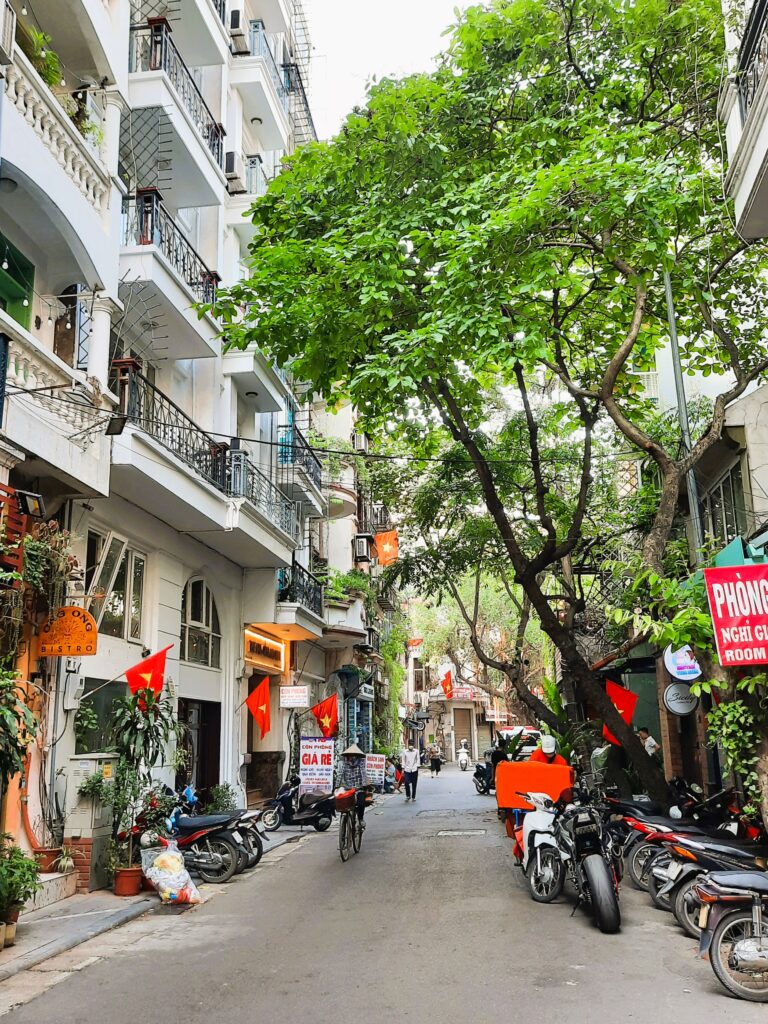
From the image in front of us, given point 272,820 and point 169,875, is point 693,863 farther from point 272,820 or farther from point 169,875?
point 272,820

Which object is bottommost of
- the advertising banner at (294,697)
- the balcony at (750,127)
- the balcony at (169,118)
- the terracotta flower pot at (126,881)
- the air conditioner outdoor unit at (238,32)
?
the terracotta flower pot at (126,881)

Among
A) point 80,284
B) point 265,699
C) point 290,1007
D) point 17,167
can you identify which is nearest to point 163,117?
point 80,284

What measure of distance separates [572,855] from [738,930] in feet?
9.65

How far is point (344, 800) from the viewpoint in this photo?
42.5ft

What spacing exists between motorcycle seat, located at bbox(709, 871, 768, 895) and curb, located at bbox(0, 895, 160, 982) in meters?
5.26

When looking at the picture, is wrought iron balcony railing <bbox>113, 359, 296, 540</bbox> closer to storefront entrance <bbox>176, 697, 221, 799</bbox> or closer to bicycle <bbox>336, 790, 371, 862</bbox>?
storefront entrance <bbox>176, 697, 221, 799</bbox>

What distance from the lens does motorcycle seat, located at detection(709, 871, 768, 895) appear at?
611cm

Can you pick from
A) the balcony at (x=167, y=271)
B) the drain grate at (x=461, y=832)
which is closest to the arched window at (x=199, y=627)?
the balcony at (x=167, y=271)

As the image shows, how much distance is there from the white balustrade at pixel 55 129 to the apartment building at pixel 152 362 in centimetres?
3

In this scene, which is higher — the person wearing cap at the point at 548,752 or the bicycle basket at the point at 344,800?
the person wearing cap at the point at 548,752

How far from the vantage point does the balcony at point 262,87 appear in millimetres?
Result: 17953

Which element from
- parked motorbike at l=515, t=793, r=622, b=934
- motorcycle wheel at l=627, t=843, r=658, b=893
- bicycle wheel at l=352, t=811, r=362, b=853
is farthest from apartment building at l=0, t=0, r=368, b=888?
motorcycle wheel at l=627, t=843, r=658, b=893

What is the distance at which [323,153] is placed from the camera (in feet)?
40.3

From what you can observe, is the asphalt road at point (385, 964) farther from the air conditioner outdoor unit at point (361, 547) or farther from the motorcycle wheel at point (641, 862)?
the air conditioner outdoor unit at point (361, 547)
